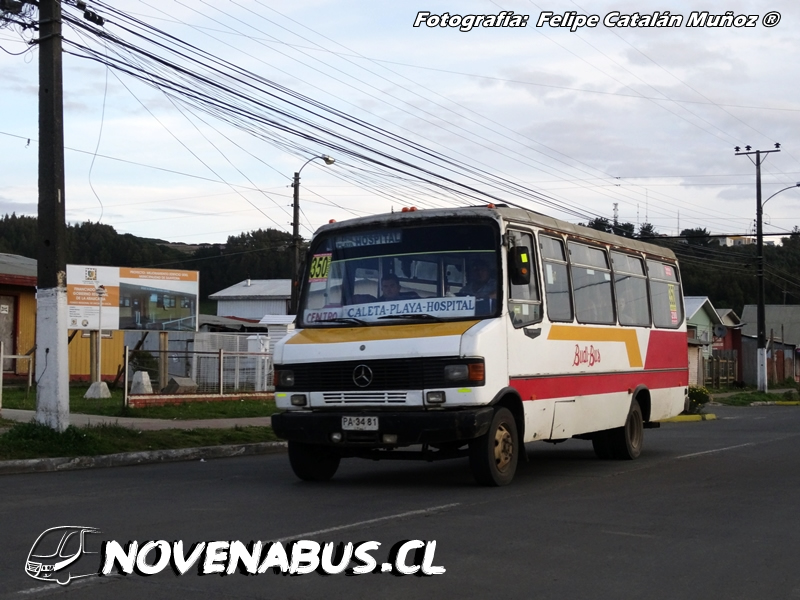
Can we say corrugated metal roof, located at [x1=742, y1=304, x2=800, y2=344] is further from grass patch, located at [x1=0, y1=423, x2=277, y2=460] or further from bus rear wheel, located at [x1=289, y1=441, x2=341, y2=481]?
bus rear wheel, located at [x1=289, y1=441, x2=341, y2=481]

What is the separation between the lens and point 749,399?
3969 cm

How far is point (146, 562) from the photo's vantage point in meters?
6.67

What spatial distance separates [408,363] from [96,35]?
28.8ft

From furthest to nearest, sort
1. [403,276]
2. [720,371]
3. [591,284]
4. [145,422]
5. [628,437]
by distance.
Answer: [720,371], [145,422], [628,437], [591,284], [403,276]

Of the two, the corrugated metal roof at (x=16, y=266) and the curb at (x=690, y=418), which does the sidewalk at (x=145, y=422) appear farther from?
the curb at (x=690, y=418)

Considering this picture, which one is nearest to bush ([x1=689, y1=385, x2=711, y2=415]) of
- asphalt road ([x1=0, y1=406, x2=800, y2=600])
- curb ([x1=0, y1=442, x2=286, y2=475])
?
asphalt road ([x1=0, y1=406, x2=800, y2=600])

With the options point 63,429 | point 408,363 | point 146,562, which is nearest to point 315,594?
point 146,562

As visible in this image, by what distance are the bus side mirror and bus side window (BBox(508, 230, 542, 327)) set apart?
0.36ft

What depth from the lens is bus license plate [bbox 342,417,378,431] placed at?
989cm

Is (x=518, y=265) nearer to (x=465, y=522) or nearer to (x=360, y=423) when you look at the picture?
(x=360, y=423)

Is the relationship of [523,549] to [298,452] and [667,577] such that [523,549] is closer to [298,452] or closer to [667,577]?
[667,577]

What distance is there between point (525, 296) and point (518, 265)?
0.65 metres

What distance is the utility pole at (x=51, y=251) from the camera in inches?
519

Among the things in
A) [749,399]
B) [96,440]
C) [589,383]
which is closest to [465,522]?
[589,383]
